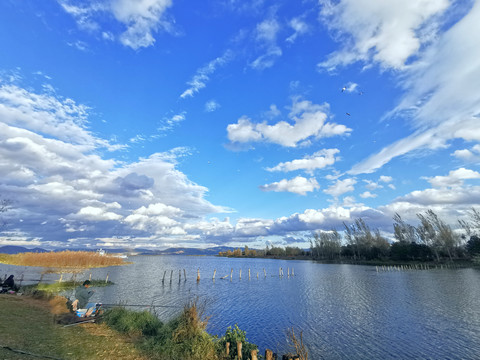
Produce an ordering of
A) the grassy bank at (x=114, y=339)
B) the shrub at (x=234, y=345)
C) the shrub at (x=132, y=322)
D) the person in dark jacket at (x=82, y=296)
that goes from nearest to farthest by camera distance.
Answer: the grassy bank at (x=114, y=339) < the shrub at (x=234, y=345) < the shrub at (x=132, y=322) < the person in dark jacket at (x=82, y=296)

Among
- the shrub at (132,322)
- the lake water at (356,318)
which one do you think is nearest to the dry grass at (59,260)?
the lake water at (356,318)

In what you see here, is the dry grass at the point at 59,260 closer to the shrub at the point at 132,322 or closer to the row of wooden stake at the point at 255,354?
the shrub at the point at 132,322

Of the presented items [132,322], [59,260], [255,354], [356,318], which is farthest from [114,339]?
[59,260]

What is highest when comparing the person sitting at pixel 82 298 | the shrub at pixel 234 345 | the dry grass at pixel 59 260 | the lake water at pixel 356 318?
the dry grass at pixel 59 260

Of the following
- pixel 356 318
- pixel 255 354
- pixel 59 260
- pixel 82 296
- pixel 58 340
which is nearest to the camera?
pixel 255 354

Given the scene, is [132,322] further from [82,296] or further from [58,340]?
[58,340]

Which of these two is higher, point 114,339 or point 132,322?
point 132,322

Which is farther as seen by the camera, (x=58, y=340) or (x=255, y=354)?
(x=58, y=340)

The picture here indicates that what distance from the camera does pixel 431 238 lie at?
104562 millimetres

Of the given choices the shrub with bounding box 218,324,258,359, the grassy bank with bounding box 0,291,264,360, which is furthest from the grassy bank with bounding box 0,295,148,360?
the shrub with bounding box 218,324,258,359

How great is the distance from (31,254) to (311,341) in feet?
261

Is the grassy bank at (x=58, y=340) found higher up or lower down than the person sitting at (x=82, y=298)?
lower down

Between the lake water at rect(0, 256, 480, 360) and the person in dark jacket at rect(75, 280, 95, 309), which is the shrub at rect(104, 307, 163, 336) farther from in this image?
→ the lake water at rect(0, 256, 480, 360)

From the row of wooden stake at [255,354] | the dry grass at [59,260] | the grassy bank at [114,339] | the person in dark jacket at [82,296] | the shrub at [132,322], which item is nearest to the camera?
the row of wooden stake at [255,354]
